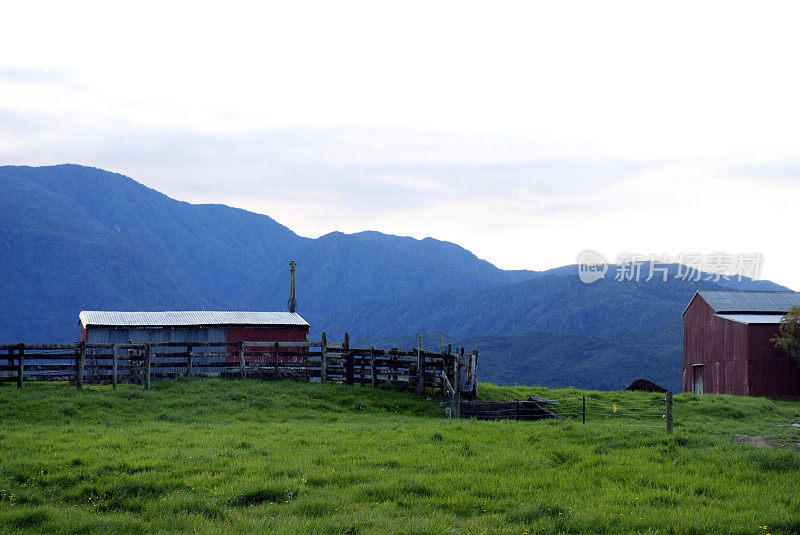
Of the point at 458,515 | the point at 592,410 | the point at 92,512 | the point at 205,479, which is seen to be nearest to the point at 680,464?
the point at 458,515

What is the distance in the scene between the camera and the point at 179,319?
43.1 metres

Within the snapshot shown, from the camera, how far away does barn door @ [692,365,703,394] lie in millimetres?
50125

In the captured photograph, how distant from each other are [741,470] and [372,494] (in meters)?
7.09

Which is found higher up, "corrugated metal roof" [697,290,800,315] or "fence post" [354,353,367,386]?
"corrugated metal roof" [697,290,800,315]

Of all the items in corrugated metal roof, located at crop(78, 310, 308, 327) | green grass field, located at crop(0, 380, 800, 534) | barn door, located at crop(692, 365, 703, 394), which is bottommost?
barn door, located at crop(692, 365, 703, 394)

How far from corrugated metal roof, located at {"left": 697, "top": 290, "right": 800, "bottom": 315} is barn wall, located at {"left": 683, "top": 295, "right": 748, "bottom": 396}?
607 millimetres

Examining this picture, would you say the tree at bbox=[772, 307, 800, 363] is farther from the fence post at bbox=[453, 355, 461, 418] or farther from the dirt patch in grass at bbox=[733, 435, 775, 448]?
the fence post at bbox=[453, 355, 461, 418]

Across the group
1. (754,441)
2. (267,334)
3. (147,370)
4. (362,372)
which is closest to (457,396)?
(362,372)

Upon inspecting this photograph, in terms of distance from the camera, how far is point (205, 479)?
12484mm

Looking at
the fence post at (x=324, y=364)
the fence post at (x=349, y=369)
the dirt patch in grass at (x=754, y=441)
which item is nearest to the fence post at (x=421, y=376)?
the fence post at (x=349, y=369)

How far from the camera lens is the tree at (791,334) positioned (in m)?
40.3

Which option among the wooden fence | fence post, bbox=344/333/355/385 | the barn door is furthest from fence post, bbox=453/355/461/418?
the barn door

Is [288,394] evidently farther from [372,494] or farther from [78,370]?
[372,494]

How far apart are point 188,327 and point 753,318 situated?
1338 inches
